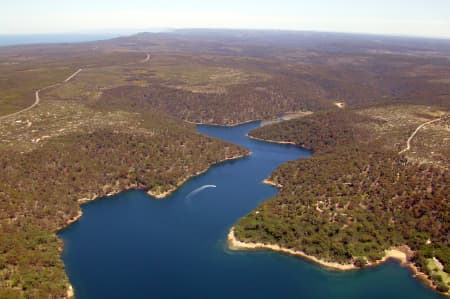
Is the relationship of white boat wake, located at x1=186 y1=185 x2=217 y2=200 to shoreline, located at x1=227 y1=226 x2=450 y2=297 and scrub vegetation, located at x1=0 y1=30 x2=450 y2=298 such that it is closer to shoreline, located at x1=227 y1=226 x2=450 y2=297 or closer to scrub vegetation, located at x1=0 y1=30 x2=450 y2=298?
scrub vegetation, located at x1=0 y1=30 x2=450 y2=298

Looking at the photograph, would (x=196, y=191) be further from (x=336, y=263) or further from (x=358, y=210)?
(x=336, y=263)

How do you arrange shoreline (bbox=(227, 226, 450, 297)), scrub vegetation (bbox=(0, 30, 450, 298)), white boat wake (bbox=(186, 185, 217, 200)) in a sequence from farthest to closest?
white boat wake (bbox=(186, 185, 217, 200)), scrub vegetation (bbox=(0, 30, 450, 298)), shoreline (bbox=(227, 226, 450, 297))

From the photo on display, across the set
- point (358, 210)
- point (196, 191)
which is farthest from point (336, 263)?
point (196, 191)

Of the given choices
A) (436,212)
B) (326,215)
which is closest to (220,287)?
(326,215)

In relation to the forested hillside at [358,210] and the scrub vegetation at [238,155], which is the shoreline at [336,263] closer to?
the forested hillside at [358,210]

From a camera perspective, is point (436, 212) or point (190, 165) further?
point (190, 165)

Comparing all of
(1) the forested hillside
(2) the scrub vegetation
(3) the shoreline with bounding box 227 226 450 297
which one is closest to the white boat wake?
(2) the scrub vegetation

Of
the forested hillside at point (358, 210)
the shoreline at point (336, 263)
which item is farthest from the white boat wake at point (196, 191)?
the shoreline at point (336, 263)

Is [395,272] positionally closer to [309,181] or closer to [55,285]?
[309,181]
